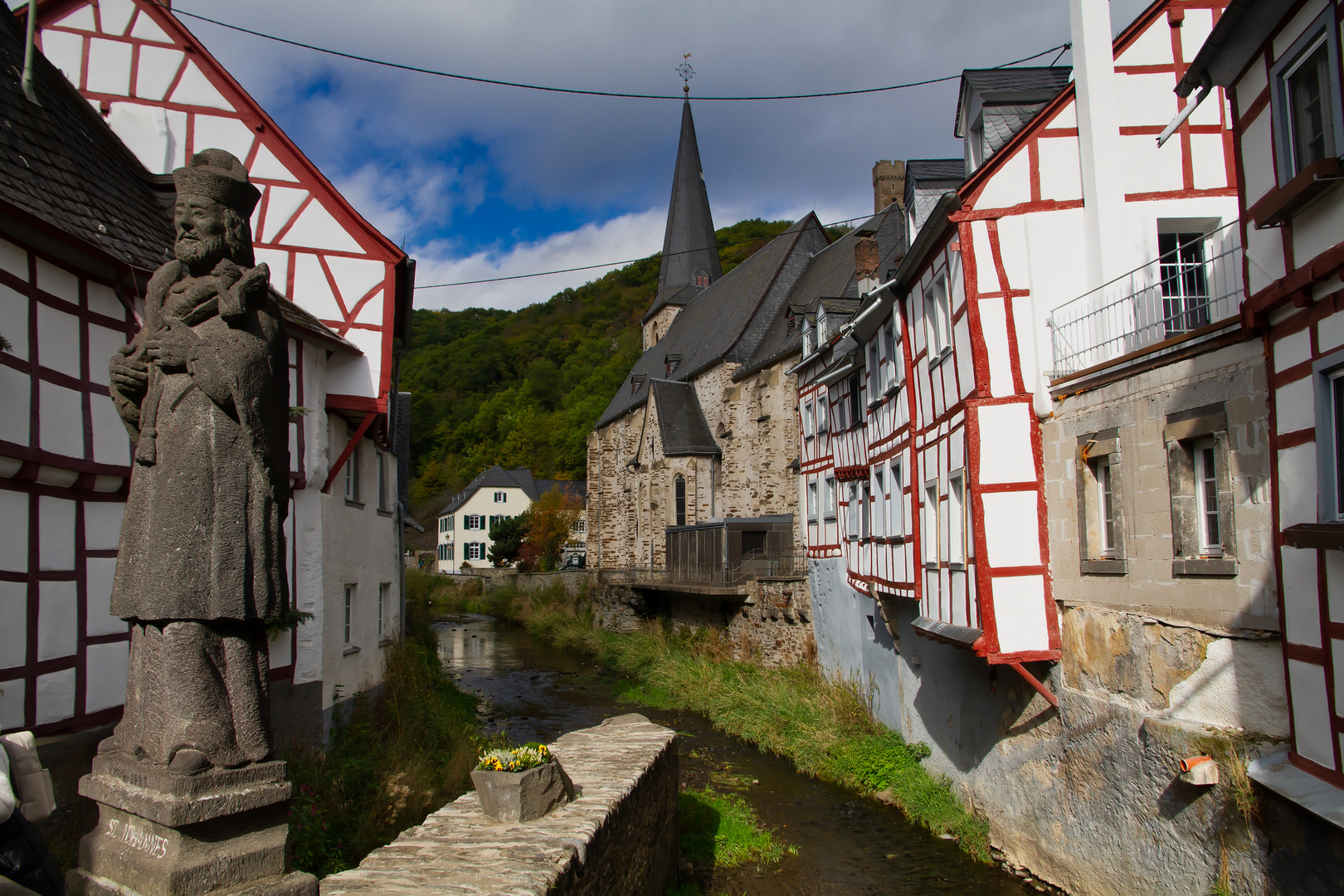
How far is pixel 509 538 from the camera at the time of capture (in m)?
49.5

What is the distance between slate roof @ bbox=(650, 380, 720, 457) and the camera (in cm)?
3338

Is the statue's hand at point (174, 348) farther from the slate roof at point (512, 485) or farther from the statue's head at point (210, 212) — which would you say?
the slate roof at point (512, 485)

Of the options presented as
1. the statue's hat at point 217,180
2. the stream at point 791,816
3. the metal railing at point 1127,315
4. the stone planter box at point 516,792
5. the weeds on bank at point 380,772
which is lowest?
the stream at point 791,816

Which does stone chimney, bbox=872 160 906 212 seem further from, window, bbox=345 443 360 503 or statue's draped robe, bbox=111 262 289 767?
statue's draped robe, bbox=111 262 289 767

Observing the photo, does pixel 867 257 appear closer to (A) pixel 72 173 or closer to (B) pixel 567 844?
(A) pixel 72 173

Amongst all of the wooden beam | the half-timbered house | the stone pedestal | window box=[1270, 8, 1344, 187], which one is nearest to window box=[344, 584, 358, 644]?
the half-timbered house

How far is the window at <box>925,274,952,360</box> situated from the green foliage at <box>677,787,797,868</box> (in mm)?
6063

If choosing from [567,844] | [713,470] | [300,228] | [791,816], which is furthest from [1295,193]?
[713,470]

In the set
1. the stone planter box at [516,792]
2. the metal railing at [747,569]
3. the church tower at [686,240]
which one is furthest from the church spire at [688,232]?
the stone planter box at [516,792]

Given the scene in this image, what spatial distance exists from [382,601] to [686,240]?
3751cm

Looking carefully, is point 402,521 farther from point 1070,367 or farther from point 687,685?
point 1070,367

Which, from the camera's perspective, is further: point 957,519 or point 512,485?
point 512,485

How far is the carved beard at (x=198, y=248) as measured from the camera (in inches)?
127

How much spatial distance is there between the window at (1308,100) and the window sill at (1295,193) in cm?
10
